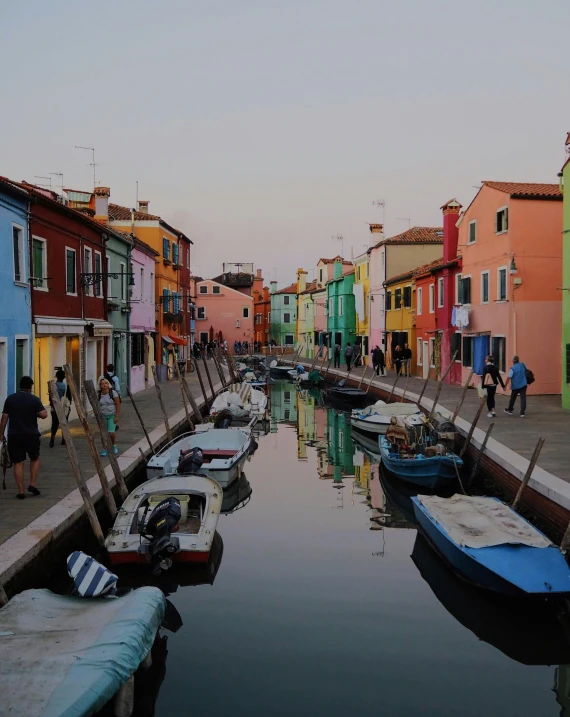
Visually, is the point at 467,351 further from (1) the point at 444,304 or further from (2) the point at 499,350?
(1) the point at 444,304

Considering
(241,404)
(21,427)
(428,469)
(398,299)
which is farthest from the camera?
(398,299)

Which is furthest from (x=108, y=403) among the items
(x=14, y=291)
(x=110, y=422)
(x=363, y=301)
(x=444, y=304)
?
(x=363, y=301)

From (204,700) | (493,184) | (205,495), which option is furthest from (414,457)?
(493,184)

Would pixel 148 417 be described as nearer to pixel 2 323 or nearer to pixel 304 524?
pixel 2 323

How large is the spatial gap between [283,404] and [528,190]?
47.9ft

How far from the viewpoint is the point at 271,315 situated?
8231 cm

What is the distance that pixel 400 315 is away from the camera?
4009 centimetres

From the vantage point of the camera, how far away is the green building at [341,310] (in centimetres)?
5212

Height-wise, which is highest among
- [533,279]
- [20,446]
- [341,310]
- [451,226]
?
[451,226]

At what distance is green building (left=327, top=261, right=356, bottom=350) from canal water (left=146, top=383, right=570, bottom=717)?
39.0 meters

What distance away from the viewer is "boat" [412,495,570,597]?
8.53m

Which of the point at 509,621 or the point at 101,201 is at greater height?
the point at 101,201

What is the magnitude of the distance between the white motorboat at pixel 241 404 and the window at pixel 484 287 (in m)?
9.00

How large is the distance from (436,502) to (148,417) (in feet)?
38.5
